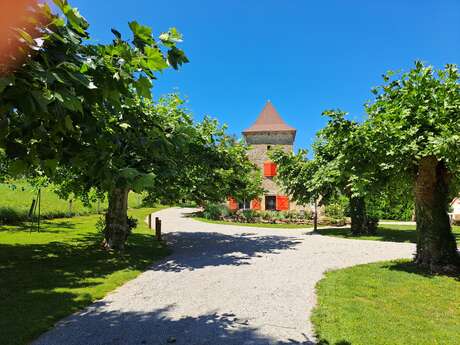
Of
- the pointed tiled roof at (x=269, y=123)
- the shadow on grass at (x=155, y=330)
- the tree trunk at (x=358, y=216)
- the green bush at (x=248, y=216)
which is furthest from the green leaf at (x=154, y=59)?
the pointed tiled roof at (x=269, y=123)

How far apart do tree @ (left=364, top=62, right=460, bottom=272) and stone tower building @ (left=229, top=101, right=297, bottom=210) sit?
24.3 metres

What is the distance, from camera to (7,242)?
15.0 meters

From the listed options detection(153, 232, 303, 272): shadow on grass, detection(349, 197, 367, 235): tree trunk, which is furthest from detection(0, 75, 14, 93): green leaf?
detection(349, 197, 367, 235): tree trunk

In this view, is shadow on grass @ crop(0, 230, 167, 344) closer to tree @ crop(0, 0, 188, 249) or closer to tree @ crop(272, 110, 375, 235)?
tree @ crop(0, 0, 188, 249)

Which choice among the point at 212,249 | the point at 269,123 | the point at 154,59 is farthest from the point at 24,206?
the point at 154,59

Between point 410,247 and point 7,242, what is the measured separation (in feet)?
60.7

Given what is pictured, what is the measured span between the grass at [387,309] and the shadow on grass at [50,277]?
4.95 meters

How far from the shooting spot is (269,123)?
126 ft

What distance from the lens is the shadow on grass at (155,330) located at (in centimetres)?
521

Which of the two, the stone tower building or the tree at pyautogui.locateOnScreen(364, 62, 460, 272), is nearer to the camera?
the tree at pyautogui.locateOnScreen(364, 62, 460, 272)

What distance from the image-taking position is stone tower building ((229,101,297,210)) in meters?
35.7

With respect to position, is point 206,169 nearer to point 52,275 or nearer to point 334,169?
point 334,169

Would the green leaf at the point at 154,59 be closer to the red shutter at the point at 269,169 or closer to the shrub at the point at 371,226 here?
the shrub at the point at 371,226

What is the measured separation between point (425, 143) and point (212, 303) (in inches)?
258
